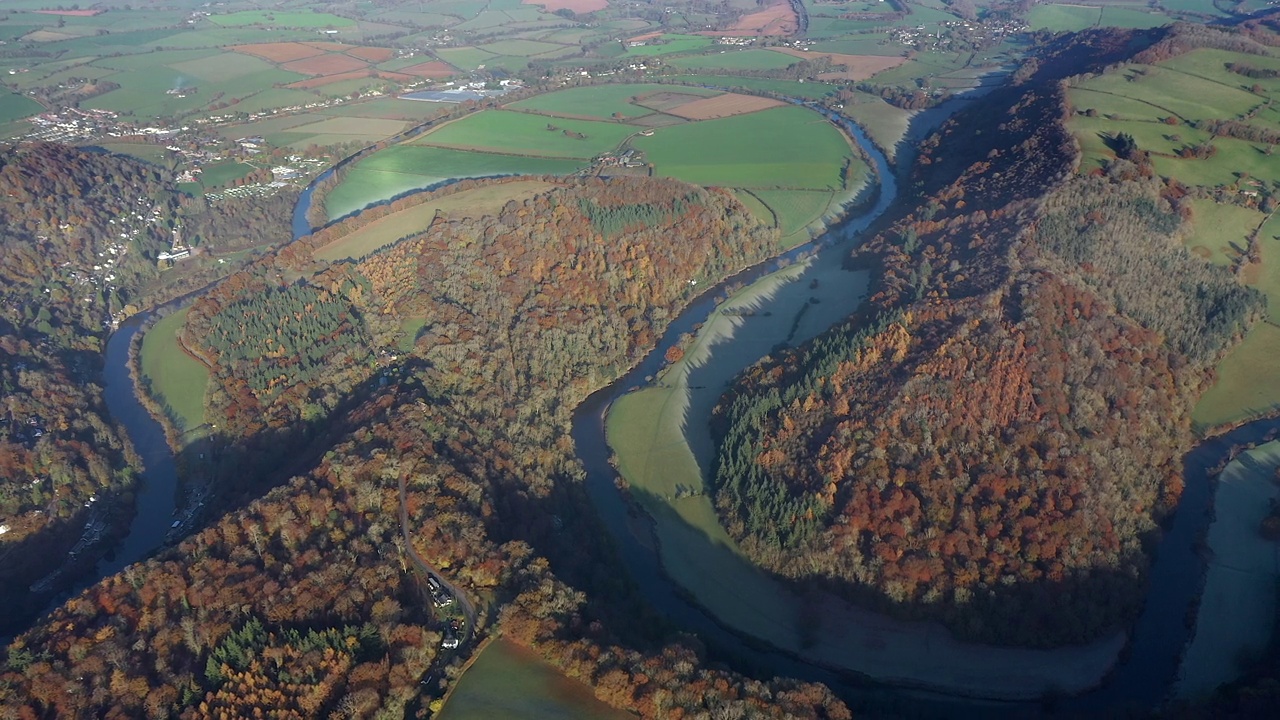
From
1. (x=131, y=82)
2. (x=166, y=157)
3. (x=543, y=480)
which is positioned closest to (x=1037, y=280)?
(x=543, y=480)

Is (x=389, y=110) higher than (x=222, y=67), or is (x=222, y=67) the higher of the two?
(x=222, y=67)

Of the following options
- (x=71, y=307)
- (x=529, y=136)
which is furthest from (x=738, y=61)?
(x=71, y=307)

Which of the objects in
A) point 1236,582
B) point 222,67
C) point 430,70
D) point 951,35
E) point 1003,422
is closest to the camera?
point 1236,582

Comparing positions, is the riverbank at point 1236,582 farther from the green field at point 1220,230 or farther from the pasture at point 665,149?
the pasture at point 665,149

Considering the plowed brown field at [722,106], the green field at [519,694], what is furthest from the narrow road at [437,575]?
the plowed brown field at [722,106]

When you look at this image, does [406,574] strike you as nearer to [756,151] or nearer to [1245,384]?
[1245,384]

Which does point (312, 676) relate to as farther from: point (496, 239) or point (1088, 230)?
point (1088, 230)

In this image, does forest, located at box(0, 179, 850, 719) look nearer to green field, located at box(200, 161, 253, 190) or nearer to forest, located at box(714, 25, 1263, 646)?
forest, located at box(714, 25, 1263, 646)
